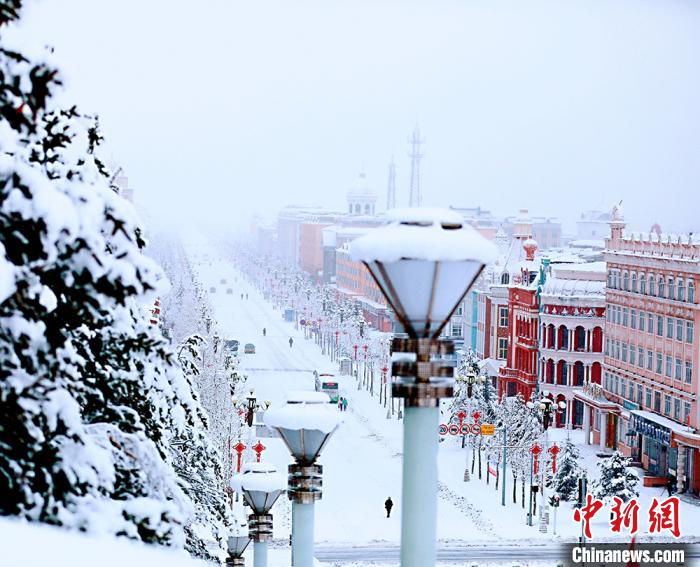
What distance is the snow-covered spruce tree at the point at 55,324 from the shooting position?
6.00 metres

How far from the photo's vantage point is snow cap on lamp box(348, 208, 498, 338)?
571 centimetres

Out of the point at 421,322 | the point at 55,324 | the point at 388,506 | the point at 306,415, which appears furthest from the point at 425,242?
the point at 388,506

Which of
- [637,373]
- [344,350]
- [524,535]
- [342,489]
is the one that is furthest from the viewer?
[344,350]

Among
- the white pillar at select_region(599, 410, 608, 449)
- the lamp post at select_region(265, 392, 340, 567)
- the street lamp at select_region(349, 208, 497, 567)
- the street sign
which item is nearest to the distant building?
the white pillar at select_region(599, 410, 608, 449)

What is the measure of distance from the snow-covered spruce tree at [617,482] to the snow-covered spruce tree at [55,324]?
3228 centimetres

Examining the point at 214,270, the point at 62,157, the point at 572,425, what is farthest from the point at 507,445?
the point at 214,270

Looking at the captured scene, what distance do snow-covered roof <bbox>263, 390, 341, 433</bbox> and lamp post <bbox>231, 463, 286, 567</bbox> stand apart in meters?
2.74

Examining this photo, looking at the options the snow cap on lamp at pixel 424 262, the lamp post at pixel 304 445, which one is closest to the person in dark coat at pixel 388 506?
the lamp post at pixel 304 445

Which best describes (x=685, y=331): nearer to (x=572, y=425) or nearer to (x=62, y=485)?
(x=572, y=425)

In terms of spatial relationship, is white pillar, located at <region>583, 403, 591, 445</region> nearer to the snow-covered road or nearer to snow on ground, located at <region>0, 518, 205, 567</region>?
the snow-covered road

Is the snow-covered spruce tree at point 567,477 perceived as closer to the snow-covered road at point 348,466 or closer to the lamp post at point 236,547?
the snow-covered road at point 348,466

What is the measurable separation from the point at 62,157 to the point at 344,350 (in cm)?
7477

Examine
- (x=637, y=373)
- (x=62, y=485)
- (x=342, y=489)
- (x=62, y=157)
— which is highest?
(x=62, y=157)

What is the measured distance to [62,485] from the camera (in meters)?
6.68
